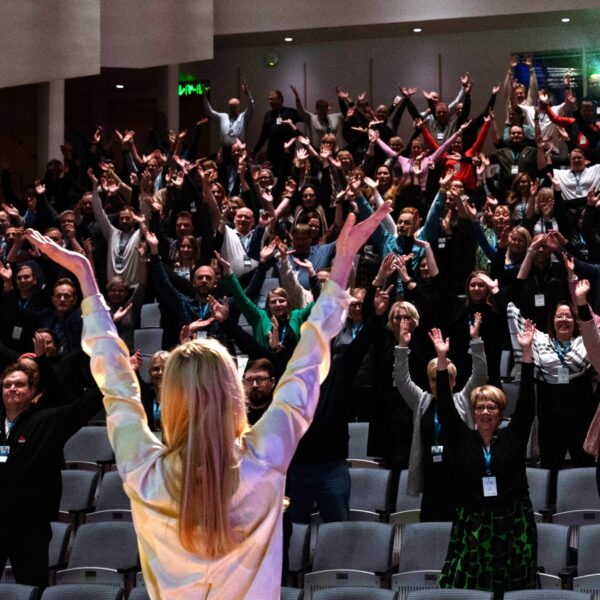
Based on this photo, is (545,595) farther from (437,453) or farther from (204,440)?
(204,440)

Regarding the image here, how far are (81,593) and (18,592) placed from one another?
263mm

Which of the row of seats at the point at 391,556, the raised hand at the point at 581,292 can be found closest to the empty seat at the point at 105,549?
the row of seats at the point at 391,556

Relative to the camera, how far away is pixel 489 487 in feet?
16.5

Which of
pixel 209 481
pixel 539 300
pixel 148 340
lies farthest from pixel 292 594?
pixel 148 340

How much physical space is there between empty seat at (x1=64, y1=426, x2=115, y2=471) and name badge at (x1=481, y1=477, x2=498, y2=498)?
286cm

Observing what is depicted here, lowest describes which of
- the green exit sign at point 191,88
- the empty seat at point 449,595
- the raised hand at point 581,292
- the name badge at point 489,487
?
the empty seat at point 449,595

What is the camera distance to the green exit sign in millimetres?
17031

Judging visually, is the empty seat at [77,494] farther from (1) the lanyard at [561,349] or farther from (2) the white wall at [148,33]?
(2) the white wall at [148,33]

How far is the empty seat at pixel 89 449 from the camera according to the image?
7153mm

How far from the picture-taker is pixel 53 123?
44.3ft

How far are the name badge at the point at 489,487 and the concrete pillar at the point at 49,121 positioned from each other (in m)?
9.49

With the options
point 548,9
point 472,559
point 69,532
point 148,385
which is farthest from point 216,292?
point 548,9

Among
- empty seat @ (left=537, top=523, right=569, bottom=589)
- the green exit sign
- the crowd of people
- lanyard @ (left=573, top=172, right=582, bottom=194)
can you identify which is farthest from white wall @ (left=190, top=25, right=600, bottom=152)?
empty seat @ (left=537, top=523, right=569, bottom=589)

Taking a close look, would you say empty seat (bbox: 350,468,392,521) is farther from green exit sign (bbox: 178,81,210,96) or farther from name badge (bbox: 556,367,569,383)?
green exit sign (bbox: 178,81,210,96)
